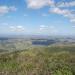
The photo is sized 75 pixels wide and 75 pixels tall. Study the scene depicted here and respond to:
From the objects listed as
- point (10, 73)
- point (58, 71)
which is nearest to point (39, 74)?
point (58, 71)

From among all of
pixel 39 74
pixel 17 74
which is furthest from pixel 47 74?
pixel 17 74

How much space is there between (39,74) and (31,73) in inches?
498

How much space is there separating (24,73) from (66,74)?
36.3 metres

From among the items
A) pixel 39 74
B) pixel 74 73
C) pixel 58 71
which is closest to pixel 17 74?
pixel 39 74

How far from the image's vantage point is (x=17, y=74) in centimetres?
14412

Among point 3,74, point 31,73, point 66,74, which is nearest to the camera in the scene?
point 66,74

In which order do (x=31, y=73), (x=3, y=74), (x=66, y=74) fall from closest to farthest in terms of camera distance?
(x=66, y=74) → (x=3, y=74) → (x=31, y=73)

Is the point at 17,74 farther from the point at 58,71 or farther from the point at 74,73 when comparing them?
the point at 74,73

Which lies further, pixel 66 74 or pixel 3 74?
pixel 3 74

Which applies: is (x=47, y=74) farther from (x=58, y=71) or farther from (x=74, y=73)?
(x=74, y=73)

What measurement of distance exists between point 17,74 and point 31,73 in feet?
37.0

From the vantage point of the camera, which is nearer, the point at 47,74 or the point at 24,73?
the point at 47,74

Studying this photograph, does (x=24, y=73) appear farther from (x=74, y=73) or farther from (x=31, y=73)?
(x=74, y=73)

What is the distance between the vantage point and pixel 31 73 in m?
147
